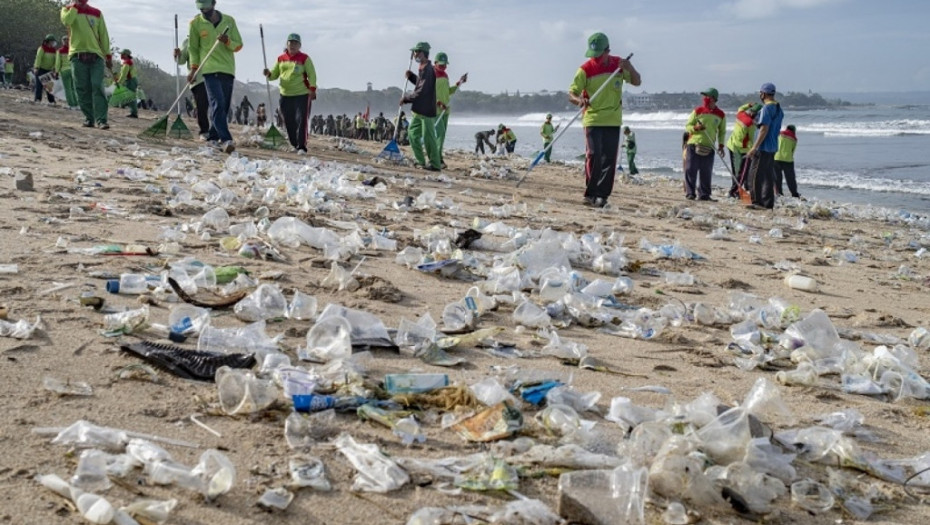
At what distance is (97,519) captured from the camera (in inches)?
64.2

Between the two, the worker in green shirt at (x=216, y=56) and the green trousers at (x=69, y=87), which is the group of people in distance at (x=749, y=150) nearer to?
→ the worker in green shirt at (x=216, y=56)

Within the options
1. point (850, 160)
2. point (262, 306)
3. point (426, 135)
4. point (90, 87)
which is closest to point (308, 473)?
point (262, 306)

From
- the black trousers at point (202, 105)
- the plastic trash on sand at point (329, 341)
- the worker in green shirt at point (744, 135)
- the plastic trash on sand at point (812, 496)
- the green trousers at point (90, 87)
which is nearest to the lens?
the plastic trash on sand at point (812, 496)

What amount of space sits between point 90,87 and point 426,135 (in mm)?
4178

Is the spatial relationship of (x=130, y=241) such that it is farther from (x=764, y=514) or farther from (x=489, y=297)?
(x=764, y=514)

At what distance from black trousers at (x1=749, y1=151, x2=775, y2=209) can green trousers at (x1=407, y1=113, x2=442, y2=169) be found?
14.1ft

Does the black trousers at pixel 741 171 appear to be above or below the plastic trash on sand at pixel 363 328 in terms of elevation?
above

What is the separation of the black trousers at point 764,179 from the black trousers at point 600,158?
3777 millimetres

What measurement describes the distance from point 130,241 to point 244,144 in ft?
23.5

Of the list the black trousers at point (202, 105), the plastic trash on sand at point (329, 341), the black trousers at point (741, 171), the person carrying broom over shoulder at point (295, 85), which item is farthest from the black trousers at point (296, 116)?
the plastic trash on sand at point (329, 341)

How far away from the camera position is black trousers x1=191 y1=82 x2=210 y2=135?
10.4 m

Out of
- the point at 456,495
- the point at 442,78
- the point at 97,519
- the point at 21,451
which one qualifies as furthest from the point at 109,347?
the point at 442,78

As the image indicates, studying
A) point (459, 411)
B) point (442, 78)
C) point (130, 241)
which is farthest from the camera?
point (442, 78)

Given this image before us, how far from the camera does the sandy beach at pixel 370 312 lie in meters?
1.93
